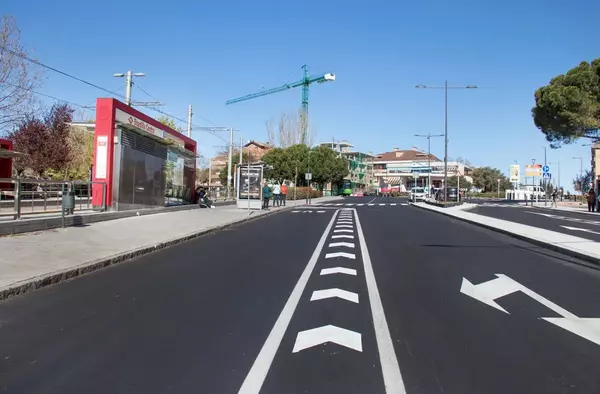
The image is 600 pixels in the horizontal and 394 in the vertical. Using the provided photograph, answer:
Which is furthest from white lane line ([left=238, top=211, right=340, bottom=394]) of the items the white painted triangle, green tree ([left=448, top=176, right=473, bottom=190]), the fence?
green tree ([left=448, top=176, right=473, bottom=190])

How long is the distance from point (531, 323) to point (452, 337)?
4.29 feet

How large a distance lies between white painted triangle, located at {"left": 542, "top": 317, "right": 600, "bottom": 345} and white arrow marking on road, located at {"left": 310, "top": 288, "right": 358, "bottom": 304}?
8.27 feet

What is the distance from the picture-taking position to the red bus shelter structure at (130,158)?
19.5m

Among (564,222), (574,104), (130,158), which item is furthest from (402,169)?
(130,158)

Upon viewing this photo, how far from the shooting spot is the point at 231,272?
9.45 meters

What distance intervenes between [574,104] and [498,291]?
130 feet

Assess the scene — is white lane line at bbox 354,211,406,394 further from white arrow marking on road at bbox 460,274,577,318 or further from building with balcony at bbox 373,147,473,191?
building with balcony at bbox 373,147,473,191

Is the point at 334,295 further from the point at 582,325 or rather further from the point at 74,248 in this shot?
the point at 74,248

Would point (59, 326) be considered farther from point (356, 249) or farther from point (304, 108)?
point (304, 108)

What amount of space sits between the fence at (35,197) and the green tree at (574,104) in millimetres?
38667

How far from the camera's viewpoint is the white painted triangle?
5559 millimetres

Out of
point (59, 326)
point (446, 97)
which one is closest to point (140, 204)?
point (59, 326)

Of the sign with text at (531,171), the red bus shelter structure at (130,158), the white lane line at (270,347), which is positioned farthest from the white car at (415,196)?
the white lane line at (270,347)

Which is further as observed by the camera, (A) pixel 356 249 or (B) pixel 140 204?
(B) pixel 140 204
